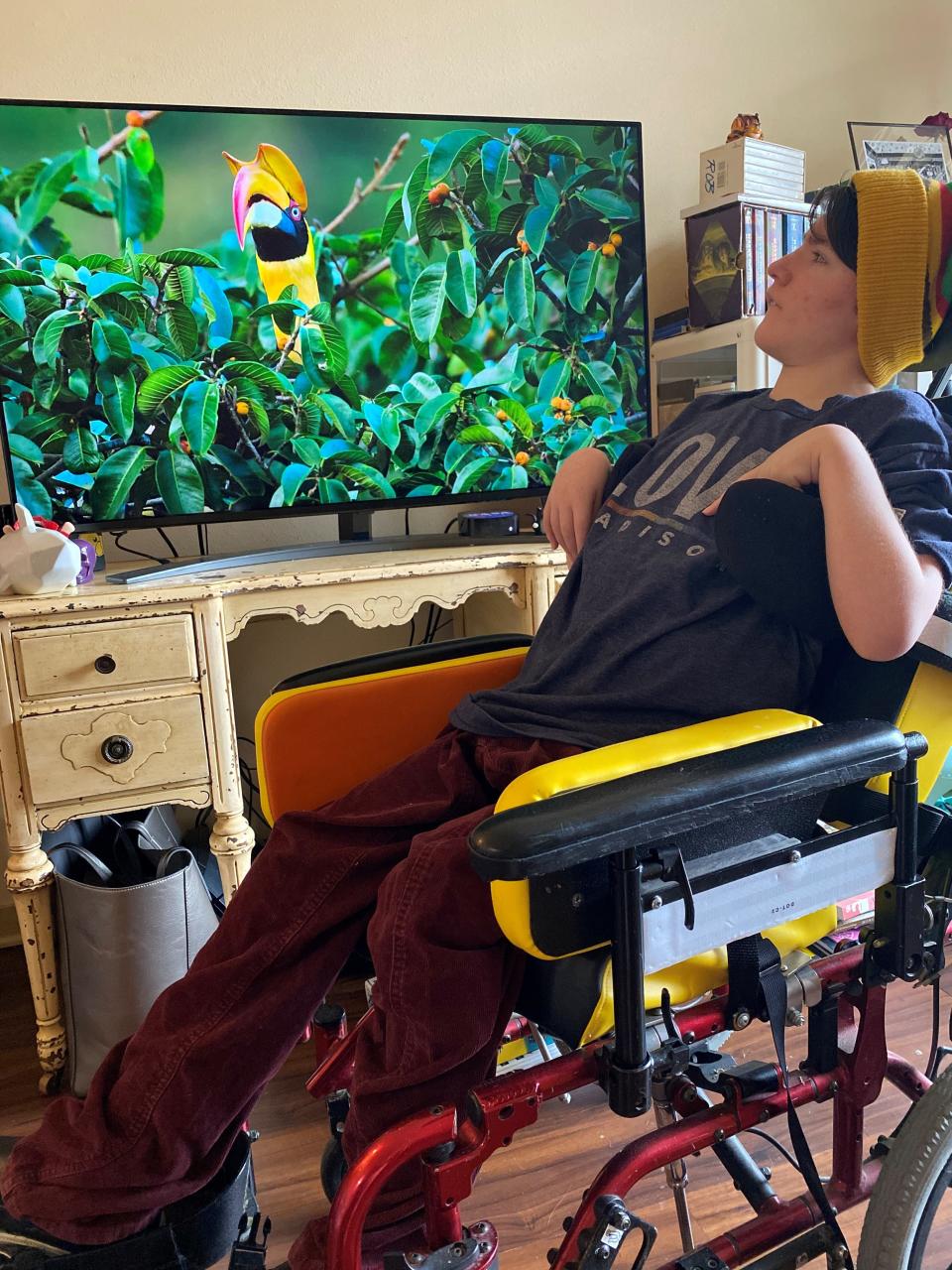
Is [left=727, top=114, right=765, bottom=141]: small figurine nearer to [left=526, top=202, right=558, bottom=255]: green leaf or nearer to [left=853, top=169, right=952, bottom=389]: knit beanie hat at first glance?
[left=526, top=202, right=558, bottom=255]: green leaf

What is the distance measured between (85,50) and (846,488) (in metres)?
1.68

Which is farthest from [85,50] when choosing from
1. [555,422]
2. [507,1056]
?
[507,1056]

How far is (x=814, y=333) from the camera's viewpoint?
1.01 m

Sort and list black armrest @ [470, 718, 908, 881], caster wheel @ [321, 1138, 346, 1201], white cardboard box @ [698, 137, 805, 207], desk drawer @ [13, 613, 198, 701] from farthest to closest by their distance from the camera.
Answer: white cardboard box @ [698, 137, 805, 207]
desk drawer @ [13, 613, 198, 701]
caster wheel @ [321, 1138, 346, 1201]
black armrest @ [470, 718, 908, 881]

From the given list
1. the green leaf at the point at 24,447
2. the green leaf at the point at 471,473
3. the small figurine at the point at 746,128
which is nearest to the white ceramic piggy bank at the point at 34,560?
the green leaf at the point at 24,447

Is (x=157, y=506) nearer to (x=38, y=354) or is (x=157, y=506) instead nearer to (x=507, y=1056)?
(x=38, y=354)

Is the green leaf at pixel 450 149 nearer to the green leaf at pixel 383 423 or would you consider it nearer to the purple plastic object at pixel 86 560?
the green leaf at pixel 383 423

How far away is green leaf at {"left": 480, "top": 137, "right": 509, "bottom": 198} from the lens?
182cm

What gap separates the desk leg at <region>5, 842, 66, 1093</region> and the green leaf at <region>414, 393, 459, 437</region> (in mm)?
948

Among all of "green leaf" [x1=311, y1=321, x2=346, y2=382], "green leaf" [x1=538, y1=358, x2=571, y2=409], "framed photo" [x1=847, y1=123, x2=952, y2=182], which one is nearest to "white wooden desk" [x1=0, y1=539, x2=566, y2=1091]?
"green leaf" [x1=311, y1=321, x2=346, y2=382]

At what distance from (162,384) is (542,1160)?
51.2 inches

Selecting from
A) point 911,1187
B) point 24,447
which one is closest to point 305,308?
point 24,447

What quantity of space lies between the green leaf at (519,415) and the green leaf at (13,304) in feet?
2.67

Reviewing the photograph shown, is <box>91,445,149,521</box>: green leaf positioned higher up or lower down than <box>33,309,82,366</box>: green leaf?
lower down
